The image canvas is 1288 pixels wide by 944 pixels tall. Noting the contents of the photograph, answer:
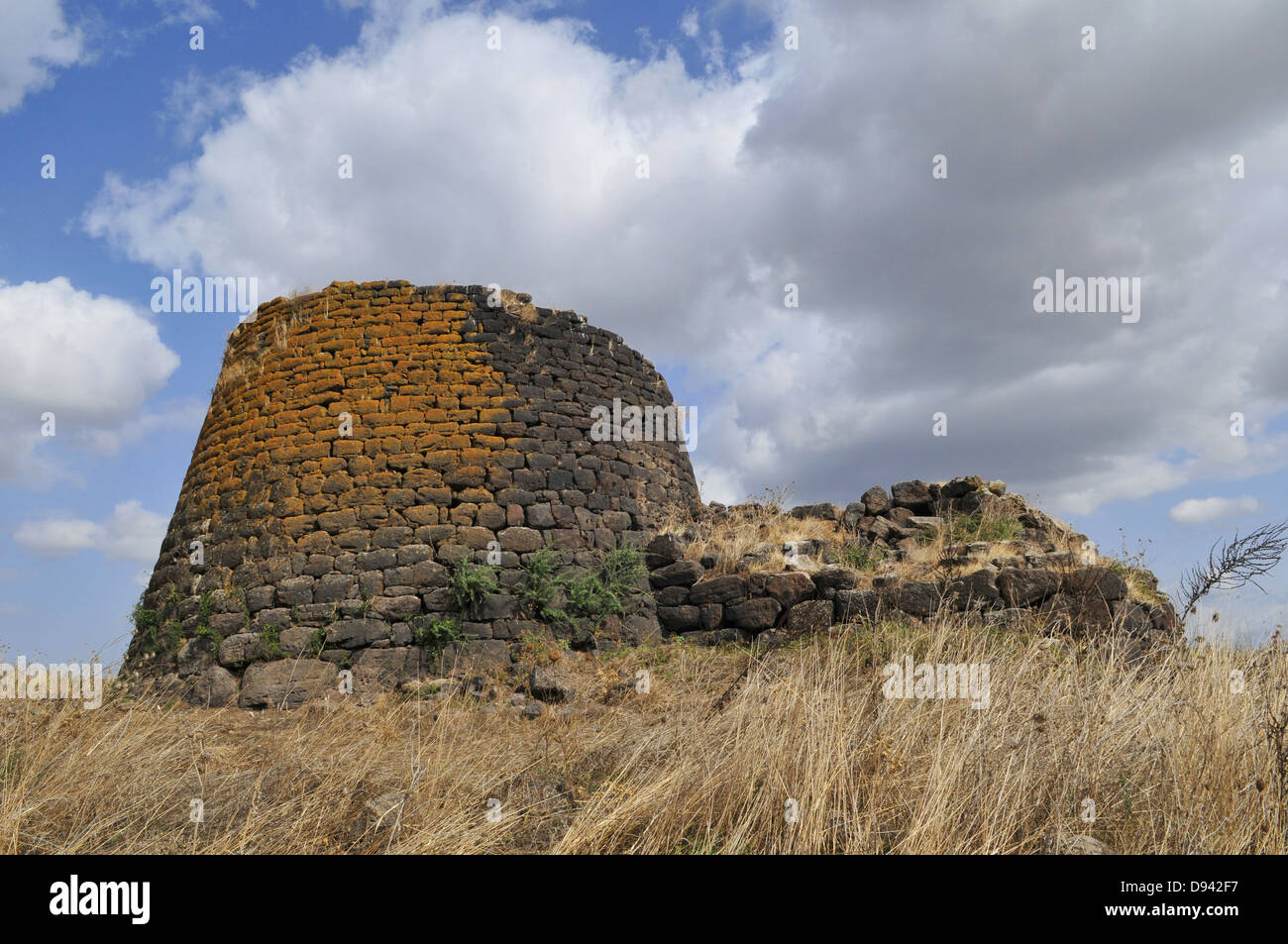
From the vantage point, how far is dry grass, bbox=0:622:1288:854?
345cm

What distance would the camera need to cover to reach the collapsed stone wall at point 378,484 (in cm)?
816

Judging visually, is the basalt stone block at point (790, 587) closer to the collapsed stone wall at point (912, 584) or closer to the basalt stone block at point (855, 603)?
the collapsed stone wall at point (912, 584)

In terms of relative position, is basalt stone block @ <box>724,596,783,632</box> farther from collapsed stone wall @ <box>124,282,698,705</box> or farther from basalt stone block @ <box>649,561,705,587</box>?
collapsed stone wall @ <box>124,282,698,705</box>

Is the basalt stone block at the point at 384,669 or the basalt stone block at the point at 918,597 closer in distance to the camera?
the basalt stone block at the point at 384,669

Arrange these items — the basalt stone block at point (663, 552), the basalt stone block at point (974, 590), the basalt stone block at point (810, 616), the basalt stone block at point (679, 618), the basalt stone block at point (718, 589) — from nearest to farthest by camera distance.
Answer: the basalt stone block at point (974, 590)
the basalt stone block at point (810, 616)
the basalt stone block at point (718, 589)
the basalt stone block at point (679, 618)
the basalt stone block at point (663, 552)

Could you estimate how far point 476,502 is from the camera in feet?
28.4

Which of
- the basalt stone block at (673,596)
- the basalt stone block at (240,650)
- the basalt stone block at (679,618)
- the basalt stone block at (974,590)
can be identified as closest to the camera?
the basalt stone block at (974,590)

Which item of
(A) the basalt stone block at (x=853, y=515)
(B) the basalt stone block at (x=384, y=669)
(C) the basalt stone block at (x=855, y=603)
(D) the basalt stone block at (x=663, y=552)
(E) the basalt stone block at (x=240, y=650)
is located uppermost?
(A) the basalt stone block at (x=853, y=515)

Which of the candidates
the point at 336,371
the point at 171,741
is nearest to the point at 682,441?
the point at 336,371

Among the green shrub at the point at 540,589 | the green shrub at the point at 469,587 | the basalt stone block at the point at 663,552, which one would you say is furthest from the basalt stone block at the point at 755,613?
the green shrub at the point at 469,587

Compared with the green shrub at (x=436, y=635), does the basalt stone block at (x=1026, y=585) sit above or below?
above

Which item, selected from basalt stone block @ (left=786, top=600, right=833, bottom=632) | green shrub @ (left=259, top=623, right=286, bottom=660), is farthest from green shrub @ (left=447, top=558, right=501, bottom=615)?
basalt stone block @ (left=786, top=600, right=833, bottom=632)

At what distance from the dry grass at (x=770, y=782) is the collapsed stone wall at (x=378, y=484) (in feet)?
8.81

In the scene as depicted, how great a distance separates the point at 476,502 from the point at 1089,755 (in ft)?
20.8
